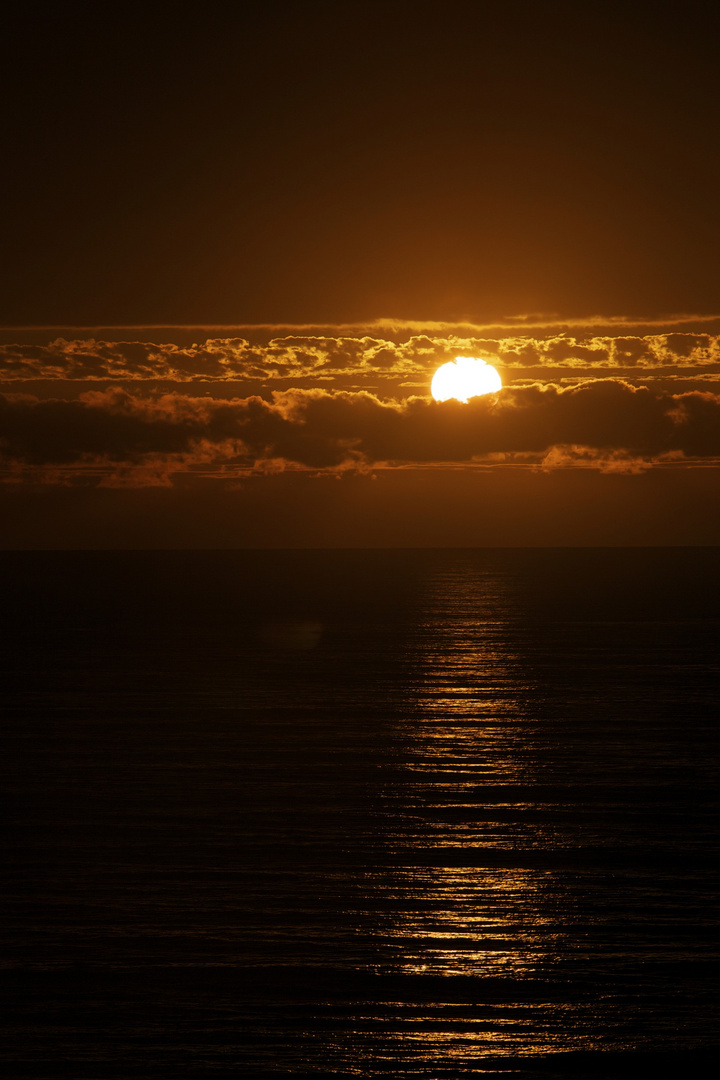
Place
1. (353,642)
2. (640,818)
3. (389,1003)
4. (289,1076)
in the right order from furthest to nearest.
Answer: (353,642)
(640,818)
(389,1003)
(289,1076)

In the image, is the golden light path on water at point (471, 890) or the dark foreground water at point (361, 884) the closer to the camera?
the dark foreground water at point (361, 884)

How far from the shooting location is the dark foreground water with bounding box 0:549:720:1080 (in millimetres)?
23844

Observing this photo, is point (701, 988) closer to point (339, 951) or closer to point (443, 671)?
point (339, 951)

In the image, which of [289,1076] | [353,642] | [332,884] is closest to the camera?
[289,1076]

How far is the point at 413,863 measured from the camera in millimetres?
36375

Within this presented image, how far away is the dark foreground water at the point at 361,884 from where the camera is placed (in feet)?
78.2

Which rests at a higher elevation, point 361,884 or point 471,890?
point 361,884

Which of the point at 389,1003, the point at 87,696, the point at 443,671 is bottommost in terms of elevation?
the point at 389,1003

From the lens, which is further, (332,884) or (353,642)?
(353,642)

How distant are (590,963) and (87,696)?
195 ft

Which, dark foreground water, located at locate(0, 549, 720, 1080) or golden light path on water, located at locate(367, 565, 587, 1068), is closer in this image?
dark foreground water, located at locate(0, 549, 720, 1080)

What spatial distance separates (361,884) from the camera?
3412 centimetres

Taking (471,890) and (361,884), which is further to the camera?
(361,884)

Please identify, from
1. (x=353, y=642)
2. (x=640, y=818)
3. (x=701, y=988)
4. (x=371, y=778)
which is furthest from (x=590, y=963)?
(x=353, y=642)
